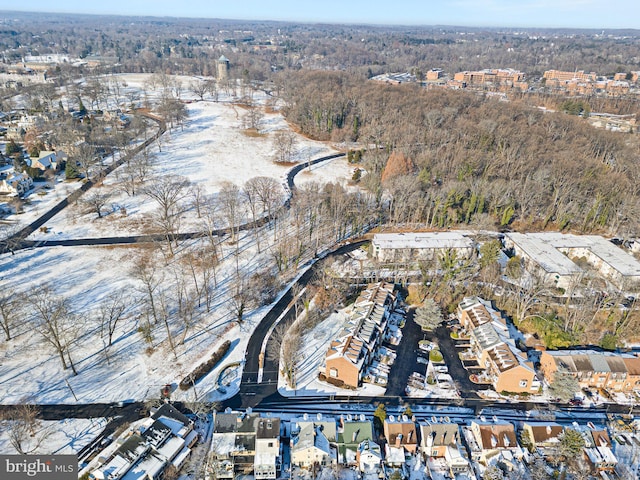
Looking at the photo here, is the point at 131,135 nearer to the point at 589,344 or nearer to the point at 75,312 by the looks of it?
the point at 75,312

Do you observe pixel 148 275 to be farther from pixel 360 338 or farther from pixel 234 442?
pixel 360 338

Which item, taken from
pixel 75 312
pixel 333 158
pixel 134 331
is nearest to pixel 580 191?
pixel 333 158

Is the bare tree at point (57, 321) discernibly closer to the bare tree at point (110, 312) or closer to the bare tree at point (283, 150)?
the bare tree at point (110, 312)

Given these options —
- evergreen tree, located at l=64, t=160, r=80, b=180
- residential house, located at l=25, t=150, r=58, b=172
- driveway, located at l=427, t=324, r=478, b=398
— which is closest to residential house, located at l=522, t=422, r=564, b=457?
driveway, located at l=427, t=324, r=478, b=398

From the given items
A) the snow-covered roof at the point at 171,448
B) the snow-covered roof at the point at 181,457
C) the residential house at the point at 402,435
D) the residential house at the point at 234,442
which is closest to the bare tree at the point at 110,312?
the snow-covered roof at the point at 171,448

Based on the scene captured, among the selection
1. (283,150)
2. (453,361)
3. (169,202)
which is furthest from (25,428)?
(283,150)

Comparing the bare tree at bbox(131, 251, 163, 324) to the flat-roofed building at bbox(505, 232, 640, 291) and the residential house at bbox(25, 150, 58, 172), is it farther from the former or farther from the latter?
the flat-roofed building at bbox(505, 232, 640, 291)
